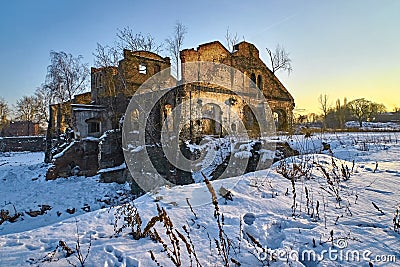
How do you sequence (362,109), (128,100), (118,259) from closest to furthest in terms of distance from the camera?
1. (118,259)
2. (128,100)
3. (362,109)

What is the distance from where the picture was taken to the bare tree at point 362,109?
1663 inches

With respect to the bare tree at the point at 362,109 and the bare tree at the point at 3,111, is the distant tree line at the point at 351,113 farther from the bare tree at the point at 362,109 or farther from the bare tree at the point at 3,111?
the bare tree at the point at 3,111

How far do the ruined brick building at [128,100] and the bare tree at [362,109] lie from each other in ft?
74.3

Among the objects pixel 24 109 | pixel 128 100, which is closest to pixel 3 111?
pixel 24 109

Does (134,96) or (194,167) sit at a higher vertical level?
(134,96)

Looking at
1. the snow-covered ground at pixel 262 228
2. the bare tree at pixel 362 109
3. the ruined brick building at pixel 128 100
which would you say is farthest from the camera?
the bare tree at pixel 362 109

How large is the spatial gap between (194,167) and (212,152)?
4.11 ft

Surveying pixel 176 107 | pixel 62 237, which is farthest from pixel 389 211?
pixel 176 107

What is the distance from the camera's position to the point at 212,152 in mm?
13766

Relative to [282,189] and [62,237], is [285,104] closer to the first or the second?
[282,189]

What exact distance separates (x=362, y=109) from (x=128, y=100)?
3923cm

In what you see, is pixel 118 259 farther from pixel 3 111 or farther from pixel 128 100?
pixel 3 111

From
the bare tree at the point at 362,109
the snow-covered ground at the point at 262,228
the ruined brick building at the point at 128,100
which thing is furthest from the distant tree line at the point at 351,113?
the snow-covered ground at the point at 262,228

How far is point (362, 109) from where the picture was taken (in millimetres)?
42438
